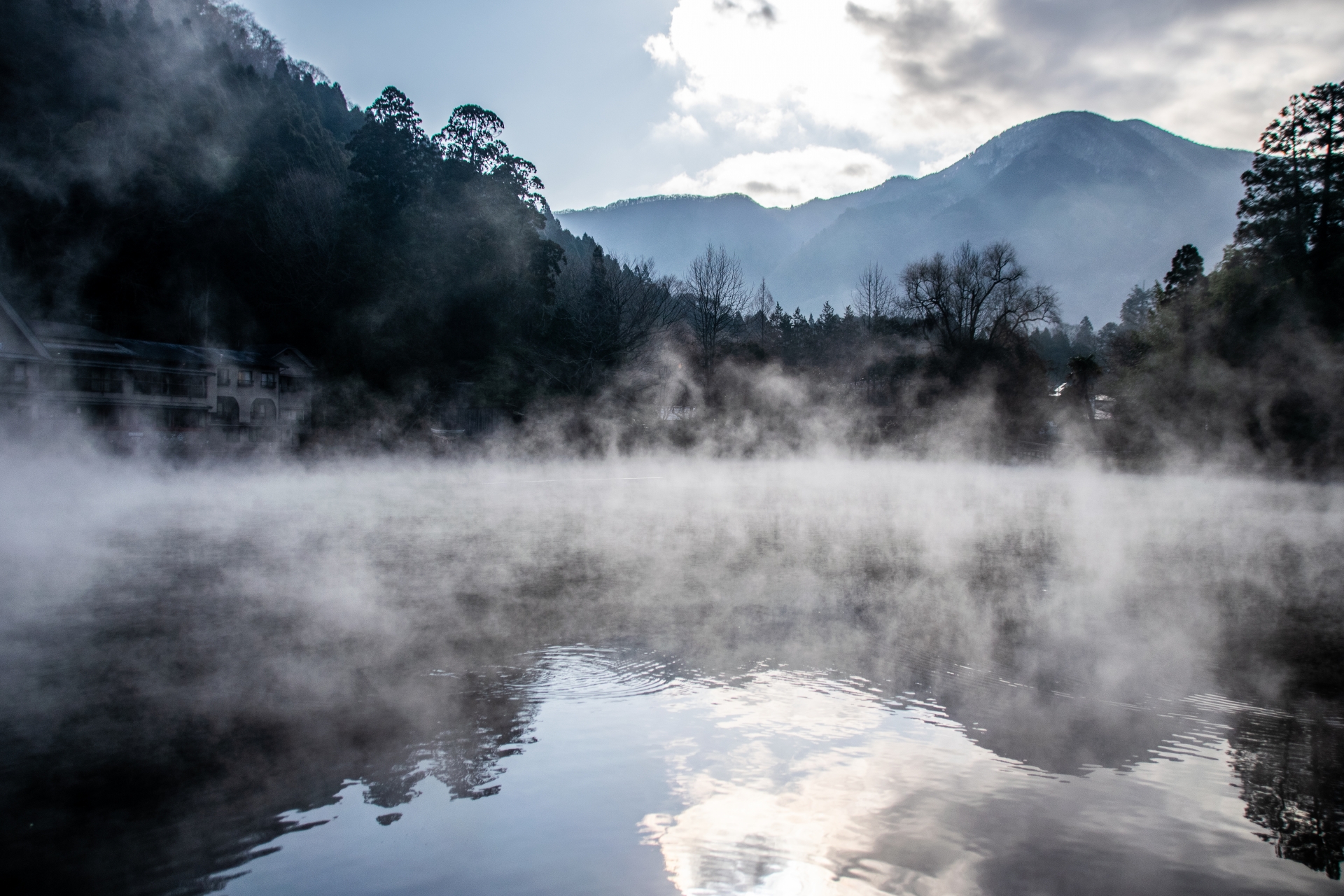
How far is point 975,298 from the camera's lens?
30312 millimetres

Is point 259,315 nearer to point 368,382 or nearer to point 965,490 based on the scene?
point 368,382

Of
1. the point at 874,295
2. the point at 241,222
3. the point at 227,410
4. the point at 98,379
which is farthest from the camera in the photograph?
the point at 874,295

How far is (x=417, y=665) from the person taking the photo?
3.78 m

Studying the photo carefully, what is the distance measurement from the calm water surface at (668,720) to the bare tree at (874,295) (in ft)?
108

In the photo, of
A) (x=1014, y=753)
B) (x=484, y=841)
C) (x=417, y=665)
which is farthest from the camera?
(x=417, y=665)

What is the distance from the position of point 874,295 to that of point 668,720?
3895 centimetres

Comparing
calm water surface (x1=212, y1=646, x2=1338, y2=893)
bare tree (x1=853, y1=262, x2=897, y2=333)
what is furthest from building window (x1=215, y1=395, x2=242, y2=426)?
calm water surface (x1=212, y1=646, x2=1338, y2=893)

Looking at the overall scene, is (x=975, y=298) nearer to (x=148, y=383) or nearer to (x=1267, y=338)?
(x=1267, y=338)

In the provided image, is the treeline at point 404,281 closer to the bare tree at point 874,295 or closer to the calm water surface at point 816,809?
the bare tree at point 874,295

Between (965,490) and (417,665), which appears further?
(965,490)

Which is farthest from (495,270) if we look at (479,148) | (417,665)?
(417,665)

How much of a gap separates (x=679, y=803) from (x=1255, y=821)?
1.80 m

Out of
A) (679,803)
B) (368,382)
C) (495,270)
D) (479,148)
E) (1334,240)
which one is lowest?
(679,803)

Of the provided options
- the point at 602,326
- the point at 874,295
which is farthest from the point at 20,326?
the point at 874,295
